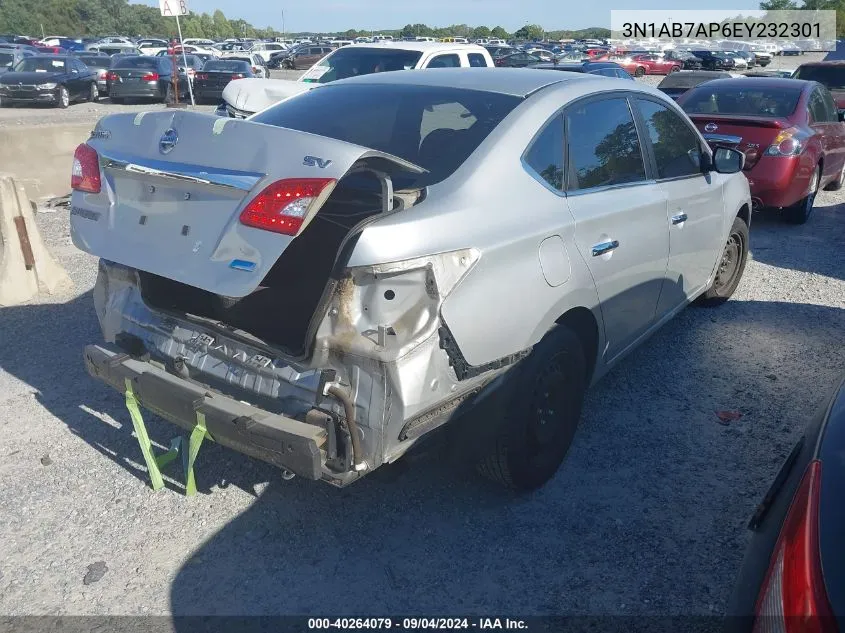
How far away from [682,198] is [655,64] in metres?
39.5

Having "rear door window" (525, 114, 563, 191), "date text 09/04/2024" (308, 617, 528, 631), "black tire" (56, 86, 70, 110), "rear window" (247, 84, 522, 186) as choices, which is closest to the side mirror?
"rear door window" (525, 114, 563, 191)

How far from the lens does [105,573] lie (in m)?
2.86

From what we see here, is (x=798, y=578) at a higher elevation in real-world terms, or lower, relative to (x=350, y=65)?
lower

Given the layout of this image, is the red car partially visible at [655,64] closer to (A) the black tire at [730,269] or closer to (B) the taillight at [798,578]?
(A) the black tire at [730,269]

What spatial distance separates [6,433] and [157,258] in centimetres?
177

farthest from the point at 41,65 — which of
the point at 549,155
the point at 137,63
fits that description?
the point at 549,155

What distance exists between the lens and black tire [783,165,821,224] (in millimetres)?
8352

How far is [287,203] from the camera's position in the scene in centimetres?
250

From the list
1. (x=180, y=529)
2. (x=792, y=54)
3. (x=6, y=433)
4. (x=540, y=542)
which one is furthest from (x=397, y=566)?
(x=792, y=54)

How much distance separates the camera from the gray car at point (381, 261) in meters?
2.53

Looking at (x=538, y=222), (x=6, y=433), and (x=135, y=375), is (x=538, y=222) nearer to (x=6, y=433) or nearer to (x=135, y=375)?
(x=135, y=375)

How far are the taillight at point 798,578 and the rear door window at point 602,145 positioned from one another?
75.9 inches

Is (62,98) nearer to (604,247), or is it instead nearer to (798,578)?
(604,247)

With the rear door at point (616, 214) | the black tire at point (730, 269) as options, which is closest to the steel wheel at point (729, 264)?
the black tire at point (730, 269)
